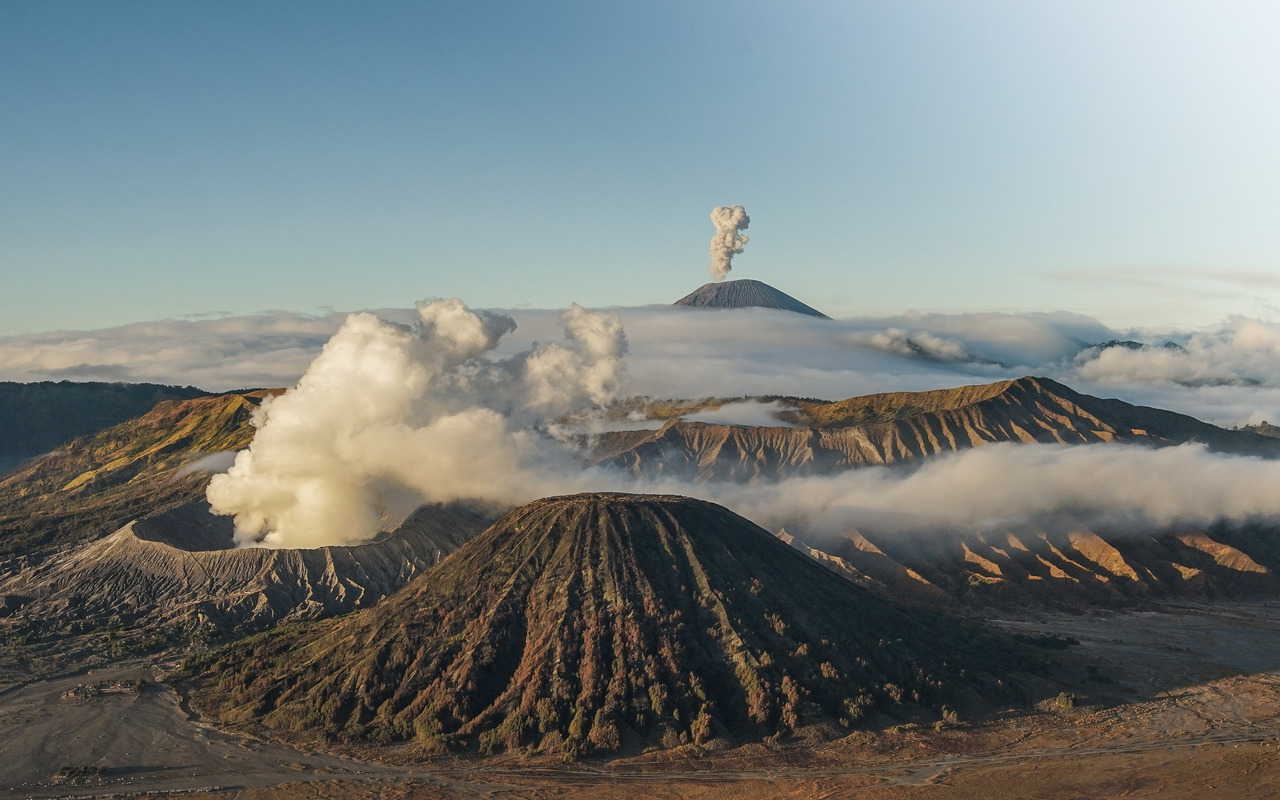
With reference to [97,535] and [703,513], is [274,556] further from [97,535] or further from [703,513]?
[703,513]

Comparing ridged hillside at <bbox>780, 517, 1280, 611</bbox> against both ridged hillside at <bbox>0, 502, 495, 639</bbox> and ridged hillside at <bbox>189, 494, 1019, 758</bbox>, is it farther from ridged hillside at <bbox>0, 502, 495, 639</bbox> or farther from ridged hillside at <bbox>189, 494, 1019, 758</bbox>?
ridged hillside at <bbox>0, 502, 495, 639</bbox>

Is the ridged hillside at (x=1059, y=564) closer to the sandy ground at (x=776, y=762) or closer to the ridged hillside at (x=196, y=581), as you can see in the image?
the sandy ground at (x=776, y=762)

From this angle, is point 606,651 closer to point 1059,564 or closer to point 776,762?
point 776,762

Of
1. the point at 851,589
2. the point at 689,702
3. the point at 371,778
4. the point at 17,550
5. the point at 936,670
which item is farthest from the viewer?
the point at 17,550

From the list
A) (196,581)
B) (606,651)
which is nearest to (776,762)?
(606,651)

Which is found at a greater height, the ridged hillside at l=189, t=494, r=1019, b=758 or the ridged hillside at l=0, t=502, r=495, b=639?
the ridged hillside at l=189, t=494, r=1019, b=758

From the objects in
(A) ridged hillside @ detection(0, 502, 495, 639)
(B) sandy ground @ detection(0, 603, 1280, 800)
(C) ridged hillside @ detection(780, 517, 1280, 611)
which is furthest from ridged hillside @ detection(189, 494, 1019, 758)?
(C) ridged hillside @ detection(780, 517, 1280, 611)

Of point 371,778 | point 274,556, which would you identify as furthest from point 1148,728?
point 274,556
